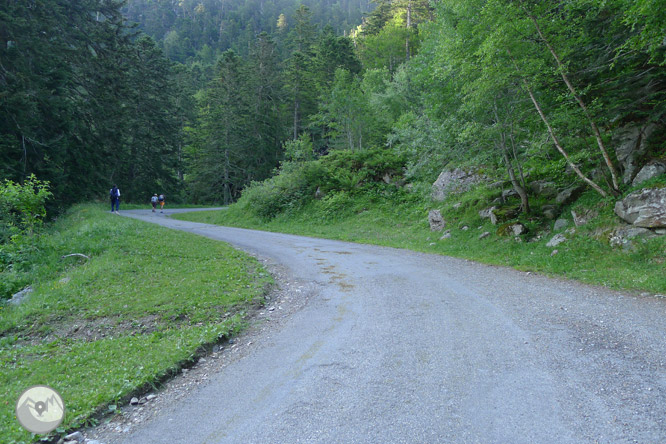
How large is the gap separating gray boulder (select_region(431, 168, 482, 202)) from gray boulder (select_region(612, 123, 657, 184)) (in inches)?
244

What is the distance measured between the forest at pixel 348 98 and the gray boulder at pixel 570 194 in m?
0.69

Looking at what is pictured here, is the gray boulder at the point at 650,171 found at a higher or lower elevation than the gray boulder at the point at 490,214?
higher

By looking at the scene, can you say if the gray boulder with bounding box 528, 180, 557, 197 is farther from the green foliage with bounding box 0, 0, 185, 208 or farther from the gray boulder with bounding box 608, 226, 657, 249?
the green foliage with bounding box 0, 0, 185, 208

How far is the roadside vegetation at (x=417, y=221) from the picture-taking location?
8.39 meters

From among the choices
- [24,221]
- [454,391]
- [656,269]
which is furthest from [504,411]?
[24,221]

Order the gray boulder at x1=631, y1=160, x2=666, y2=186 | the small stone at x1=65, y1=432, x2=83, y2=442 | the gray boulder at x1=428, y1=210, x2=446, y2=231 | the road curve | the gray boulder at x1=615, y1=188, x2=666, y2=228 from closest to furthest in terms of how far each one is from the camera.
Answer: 1. the road curve
2. the small stone at x1=65, y1=432, x2=83, y2=442
3. the gray boulder at x1=615, y1=188, x2=666, y2=228
4. the gray boulder at x1=631, y1=160, x2=666, y2=186
5. the gray boulder at x1=428, y1=210, x2=446, y2=231

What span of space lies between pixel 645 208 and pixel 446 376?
8.14 meters

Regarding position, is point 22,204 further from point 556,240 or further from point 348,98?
point 348,98

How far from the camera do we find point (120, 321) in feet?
21.4

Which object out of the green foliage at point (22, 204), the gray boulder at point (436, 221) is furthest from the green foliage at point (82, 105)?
the gray boulder at point (436, 221)

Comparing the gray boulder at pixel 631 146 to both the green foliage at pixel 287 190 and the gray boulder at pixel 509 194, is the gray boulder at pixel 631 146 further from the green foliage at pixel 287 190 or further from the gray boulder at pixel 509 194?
the green foliage at pixel 287 190

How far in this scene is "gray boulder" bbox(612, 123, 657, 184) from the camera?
9.97 meters

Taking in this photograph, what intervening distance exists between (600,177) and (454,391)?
1085 centimetres

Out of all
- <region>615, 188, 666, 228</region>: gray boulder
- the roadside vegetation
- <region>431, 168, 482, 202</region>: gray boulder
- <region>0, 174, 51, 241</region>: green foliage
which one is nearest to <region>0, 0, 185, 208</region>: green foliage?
<region>0, 174, 51, 241</region>: green foliage
